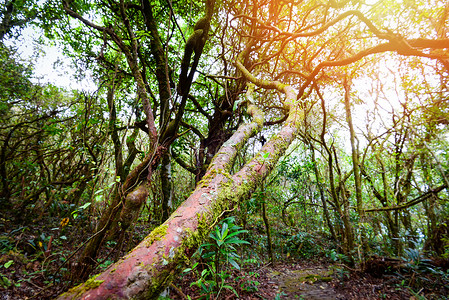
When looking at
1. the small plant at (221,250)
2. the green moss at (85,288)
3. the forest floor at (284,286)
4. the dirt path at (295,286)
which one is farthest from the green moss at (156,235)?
the dirt path at (295,286)

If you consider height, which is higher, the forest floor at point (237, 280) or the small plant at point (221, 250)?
the small plant at point (221, 250)

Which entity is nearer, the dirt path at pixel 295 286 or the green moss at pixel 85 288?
the green moss at pixel 85 288

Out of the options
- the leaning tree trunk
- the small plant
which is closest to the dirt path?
the small plant

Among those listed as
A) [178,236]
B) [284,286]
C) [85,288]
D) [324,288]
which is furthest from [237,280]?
[85,288]

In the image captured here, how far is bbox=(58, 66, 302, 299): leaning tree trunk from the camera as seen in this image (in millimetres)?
857

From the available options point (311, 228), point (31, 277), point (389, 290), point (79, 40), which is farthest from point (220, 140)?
point (311, 228)

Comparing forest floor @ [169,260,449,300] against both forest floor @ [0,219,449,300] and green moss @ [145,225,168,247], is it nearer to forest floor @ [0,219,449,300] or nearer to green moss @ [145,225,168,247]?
forest floor @ [0,219,449,300]

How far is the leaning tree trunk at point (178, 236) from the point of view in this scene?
86 cm

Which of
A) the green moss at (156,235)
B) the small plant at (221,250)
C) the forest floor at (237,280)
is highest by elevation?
the green moss at (156,235)

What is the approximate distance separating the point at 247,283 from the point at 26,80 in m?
8.41

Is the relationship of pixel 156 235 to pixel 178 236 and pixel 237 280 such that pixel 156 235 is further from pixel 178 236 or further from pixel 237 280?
pixel 237 280

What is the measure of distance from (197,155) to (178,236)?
3.13 m

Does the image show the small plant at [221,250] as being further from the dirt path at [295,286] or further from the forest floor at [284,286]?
the dirt path at [295,286]

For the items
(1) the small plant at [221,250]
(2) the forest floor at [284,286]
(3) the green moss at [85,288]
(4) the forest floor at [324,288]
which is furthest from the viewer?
(4) the forest floor at [324,288]
